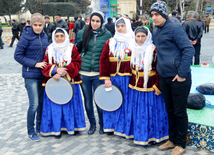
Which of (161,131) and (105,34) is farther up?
(105,34)

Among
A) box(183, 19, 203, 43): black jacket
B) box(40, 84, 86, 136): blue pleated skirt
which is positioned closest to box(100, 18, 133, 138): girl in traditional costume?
box(40, 84, 86, 136): blue pleated skirt

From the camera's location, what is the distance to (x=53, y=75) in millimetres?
3744

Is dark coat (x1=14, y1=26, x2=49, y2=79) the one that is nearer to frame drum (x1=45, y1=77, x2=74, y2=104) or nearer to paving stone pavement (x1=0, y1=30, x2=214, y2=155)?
frame drum (x1=45, y1=77, x2=74, y2=104)

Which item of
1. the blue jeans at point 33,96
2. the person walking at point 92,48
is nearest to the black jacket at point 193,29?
the person walking at point 92,48

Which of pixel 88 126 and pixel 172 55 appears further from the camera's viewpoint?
pixel 88 126

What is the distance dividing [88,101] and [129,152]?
110 centimetres

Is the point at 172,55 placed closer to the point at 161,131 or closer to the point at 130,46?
the point at 130,46

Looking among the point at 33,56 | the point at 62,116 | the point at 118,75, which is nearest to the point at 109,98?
the point at 118,75

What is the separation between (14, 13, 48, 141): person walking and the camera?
12.1 ft

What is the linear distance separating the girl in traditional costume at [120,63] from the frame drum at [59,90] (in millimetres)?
530

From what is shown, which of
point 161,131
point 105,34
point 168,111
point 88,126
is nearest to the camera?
point 168,111

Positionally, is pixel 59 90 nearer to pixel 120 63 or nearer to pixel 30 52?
pixel 30 52

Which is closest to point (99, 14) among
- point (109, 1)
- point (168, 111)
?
point (168, 111)

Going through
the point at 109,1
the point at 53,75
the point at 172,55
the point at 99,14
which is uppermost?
the point at 109,1
